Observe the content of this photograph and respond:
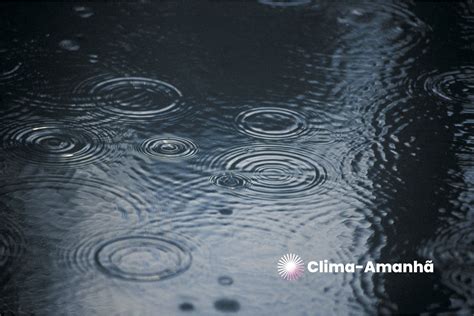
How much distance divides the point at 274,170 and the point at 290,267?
13.3 inches

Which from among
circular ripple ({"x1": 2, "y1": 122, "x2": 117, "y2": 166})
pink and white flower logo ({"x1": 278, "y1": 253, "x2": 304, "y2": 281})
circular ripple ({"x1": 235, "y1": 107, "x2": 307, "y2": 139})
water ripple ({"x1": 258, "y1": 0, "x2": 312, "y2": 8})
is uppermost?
water ripple ({"x1": 258, "y1": 0, "x2": 312, "y2": 8})

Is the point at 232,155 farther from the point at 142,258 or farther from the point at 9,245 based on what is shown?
the point at 9,245

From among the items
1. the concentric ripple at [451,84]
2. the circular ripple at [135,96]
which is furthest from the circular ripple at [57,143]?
the concentric ripple at [451,84]

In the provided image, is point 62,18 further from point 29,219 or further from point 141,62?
point 29,219

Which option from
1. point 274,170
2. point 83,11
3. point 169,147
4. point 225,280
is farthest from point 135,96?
point 225,280

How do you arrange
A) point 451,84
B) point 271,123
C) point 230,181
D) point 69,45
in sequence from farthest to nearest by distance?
point 69,45, point 451,84, point 271,123, point 230,181

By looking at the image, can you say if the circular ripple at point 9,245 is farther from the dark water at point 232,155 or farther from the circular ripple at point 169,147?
the circular ripple at point 169,147

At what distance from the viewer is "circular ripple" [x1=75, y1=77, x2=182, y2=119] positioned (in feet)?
6.49

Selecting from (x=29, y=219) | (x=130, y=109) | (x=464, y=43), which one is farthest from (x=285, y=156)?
(x=464, y=43)

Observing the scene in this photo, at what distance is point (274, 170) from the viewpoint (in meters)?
1.77

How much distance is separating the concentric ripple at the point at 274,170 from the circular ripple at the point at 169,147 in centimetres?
7

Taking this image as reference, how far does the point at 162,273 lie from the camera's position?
4.79 ft

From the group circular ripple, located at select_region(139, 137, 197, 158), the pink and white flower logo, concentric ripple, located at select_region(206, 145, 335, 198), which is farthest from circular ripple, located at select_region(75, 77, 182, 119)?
the pink and white flower logo

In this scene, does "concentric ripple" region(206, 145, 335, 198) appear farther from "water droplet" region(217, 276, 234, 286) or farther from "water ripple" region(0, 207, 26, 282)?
"water ripple" region(0, 207, 26, 282)
